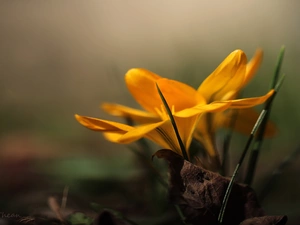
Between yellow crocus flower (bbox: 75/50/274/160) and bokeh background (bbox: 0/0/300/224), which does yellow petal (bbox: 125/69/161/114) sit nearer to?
yellow crocus flower (bbox: 75/50/274/160)

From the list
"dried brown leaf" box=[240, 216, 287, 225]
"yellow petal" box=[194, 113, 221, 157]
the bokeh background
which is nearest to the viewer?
"dried brown leaf" box=[240, 216, 287, 225]

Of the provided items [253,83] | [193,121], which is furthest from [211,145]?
[253,83]

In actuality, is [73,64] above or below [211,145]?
below

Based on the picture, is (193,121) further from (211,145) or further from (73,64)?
(73,64)

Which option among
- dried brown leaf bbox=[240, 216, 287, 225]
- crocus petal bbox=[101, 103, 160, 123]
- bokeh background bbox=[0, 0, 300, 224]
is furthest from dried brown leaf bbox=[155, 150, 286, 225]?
bokeh background bbox=[0, 0, 300, 224]

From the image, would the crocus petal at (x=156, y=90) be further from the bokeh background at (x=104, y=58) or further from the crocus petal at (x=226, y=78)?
the bokeh background at (x=104, y=58)

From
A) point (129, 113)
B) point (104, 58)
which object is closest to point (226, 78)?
point (129, 113)
